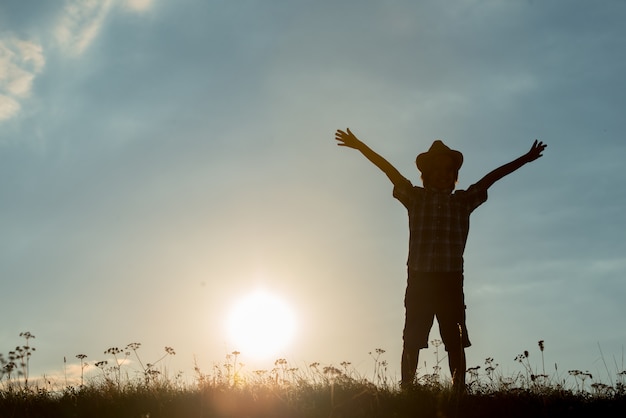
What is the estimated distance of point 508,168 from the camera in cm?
838

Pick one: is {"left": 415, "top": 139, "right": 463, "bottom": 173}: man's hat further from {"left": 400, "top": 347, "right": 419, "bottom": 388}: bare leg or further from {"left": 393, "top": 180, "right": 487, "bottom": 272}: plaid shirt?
{"left": 400, "top": 347, "right": 419, "bottom": 388}: bare leg

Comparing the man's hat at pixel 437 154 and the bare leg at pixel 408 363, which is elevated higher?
the man's hat at pixel 437 154

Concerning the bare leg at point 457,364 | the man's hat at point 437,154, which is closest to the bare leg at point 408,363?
the bare leg at point 457,364

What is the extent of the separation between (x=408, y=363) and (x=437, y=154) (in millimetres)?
2602

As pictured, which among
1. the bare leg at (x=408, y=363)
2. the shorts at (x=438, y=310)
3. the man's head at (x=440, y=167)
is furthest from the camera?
the man's head at (x=440, y=167)

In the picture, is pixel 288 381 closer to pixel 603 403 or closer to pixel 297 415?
pixel 297 415

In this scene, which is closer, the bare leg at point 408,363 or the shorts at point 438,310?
the bare leg at point 408,363

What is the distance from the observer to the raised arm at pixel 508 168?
830cm

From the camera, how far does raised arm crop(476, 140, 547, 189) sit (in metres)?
8.30

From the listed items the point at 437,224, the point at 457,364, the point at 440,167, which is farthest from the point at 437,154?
the point at 457,364

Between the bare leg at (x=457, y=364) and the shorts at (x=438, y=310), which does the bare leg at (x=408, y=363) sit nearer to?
the shorts at (x=438, y=310)

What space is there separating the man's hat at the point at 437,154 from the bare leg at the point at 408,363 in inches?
90.4

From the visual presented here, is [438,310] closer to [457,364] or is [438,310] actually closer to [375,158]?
[457,364]

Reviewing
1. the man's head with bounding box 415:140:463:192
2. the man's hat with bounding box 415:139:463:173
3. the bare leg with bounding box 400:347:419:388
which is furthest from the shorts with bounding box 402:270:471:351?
the man's hat with bounding box 415:139:463:173
